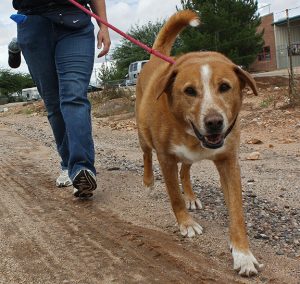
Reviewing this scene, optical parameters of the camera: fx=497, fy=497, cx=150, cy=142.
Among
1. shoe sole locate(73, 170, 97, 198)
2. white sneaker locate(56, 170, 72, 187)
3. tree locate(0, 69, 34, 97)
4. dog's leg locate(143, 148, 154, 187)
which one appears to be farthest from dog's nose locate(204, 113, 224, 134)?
tree locate(0, 69, 34, 97)

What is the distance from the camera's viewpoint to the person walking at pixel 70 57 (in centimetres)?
420

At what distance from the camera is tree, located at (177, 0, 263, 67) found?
24609mm

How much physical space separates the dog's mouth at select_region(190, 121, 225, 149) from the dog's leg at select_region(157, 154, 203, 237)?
445 mm

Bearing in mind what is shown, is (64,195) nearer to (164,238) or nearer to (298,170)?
(164,238)

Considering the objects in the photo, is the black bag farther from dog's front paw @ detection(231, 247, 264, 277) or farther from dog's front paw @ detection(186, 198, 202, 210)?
dog's front paw @ detection(231, 247, 264, 277)

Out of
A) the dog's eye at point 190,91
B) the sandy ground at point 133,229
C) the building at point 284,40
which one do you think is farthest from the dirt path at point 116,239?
the building at point 284,40

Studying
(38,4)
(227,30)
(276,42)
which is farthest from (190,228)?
(276,42)

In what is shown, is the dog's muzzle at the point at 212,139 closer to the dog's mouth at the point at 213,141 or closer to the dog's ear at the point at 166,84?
the dog's mouth at the point at 213,141

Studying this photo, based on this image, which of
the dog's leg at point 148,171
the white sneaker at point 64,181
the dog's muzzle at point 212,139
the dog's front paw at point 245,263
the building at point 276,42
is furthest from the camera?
the building at point 276,42

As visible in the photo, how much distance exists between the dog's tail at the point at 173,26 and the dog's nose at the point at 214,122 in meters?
1.63

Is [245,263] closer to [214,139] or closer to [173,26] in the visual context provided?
Answer: [214,139]

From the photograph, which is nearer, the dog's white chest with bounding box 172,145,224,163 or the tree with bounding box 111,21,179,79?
the dog's white chest with bounding box 172,145,224,163

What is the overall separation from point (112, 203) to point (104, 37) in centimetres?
152

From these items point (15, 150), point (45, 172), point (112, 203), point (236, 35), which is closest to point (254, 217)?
point (112, 203)
